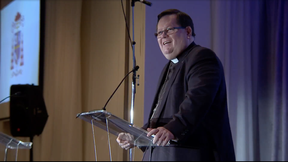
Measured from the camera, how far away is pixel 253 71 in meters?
2.84

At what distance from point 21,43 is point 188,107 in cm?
344

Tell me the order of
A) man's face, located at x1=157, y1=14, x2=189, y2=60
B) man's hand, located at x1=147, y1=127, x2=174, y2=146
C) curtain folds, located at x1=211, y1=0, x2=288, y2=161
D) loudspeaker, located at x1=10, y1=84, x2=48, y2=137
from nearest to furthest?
man's hand, located at x1=147, y1=127, x2=174, y2=146, man's face, located at x1=157, y1=14, x2=189, y2=60, curtain folds, located at x1=211, y1=0, x2=288, y2=161, loudspeaker, located at x1=10, y1=84, x2=48, y2=137

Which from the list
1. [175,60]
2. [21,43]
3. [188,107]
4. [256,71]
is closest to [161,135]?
[188,107]

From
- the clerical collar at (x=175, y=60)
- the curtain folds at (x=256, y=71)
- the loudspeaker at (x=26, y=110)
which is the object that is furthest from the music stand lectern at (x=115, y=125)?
the loudspeaker at (x=26, y=110)

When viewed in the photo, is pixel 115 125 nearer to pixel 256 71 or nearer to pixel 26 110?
pixel 256 71

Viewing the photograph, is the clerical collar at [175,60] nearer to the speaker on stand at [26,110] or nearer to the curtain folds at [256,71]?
the curtain folds at [256,71]

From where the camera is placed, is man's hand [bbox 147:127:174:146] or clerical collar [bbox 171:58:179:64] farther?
clerical collar [bbox 171:58:179:64]

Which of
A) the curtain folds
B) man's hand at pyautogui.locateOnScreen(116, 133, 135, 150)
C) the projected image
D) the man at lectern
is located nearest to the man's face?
the man at lectern

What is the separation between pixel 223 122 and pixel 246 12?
1677 millimetres

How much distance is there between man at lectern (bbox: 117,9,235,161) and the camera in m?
1.40

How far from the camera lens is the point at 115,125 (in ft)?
4.69

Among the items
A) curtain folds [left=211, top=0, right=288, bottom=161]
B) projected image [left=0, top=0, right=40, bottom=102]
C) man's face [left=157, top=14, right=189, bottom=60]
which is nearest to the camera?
man's face [left=157, top=14, right=189, bottom=60]

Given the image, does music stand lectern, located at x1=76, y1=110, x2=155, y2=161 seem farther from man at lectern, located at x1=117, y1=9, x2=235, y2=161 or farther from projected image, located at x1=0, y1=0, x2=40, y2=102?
projected image, located at x1=0, y1=0, x2=40, y2=102

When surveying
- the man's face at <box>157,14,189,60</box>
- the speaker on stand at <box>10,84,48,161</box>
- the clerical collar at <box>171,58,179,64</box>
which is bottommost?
the speaker on stand at <box>10,84,48,161</box>
